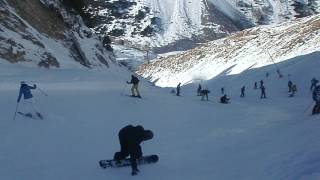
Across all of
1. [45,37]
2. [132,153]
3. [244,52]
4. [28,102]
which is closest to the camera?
[132,153]

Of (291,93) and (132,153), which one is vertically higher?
(132,153)

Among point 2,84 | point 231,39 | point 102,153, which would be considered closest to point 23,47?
point 2,84

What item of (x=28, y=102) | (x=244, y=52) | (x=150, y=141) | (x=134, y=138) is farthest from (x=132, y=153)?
(x=244, y=52)

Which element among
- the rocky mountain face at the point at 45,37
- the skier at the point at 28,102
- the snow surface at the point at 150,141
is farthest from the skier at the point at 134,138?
the rocky mountain face at the point at 45,37

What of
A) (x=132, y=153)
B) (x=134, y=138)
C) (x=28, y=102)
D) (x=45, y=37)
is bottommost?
(x=132, y=153)

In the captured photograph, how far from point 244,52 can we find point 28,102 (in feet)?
233

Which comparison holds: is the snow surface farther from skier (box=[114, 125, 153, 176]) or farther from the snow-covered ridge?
the snow-covered ridge

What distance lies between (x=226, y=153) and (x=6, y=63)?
21.4 metres

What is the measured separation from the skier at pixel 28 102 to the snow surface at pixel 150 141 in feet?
1.58

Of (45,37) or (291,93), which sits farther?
(291,93)

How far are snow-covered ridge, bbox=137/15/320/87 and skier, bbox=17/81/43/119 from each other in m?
47.7

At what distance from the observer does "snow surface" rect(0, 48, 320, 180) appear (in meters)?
12.9

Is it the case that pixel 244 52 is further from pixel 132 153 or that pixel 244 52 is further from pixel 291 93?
pixel 132 153

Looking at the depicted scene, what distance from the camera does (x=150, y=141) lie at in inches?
720
